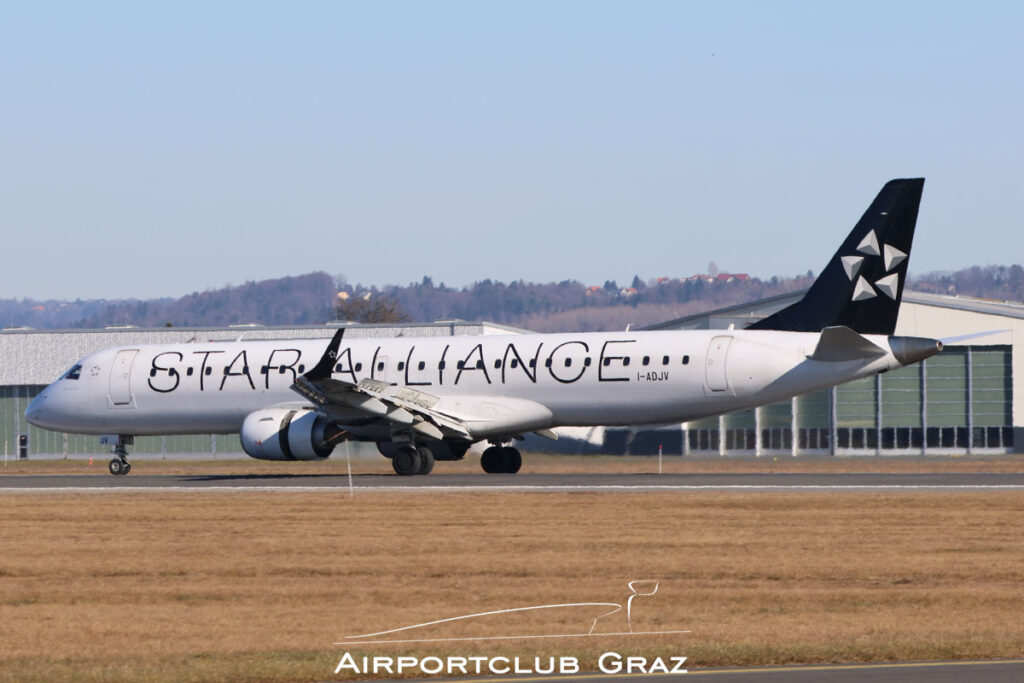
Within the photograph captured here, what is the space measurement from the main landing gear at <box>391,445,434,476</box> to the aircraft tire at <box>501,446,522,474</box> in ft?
10.1

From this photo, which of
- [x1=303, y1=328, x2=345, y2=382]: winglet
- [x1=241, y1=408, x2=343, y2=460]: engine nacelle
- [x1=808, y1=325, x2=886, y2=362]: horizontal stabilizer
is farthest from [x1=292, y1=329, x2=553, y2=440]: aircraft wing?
[x1=808, y1=325, x2=886, y2=362]: horizontal stabilizer

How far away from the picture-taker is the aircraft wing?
39.3m

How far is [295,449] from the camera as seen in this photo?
40.9 meters

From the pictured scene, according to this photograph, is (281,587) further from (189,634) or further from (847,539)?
(847,539)

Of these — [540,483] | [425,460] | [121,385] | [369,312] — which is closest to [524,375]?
[425,460]

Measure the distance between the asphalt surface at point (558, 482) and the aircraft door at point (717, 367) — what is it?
2.48 m

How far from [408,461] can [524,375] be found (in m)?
4.09

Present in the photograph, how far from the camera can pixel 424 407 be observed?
41656mm

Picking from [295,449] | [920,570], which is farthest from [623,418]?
[920,570]

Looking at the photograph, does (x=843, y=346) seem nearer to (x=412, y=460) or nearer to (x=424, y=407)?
(x=424, y=407)

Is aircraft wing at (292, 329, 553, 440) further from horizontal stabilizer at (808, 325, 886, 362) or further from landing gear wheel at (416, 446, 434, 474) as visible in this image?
horizontal stabilizer at (808, 325, 886, 362)

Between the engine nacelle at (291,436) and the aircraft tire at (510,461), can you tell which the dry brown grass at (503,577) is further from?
the aircraft tire at (510,461)

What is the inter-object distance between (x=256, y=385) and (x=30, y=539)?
65.0ft

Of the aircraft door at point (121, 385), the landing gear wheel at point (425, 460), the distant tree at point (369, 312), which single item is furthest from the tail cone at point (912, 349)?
the distant tree at point (369, 312)
